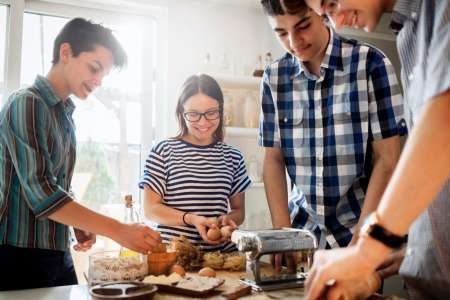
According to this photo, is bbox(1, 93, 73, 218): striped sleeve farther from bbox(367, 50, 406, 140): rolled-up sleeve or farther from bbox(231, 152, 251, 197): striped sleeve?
bbox(367, 50, 406, 140): rolled-up sleeve

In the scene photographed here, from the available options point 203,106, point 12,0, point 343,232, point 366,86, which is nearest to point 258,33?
point 203,106

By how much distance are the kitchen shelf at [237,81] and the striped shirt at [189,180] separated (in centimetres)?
94

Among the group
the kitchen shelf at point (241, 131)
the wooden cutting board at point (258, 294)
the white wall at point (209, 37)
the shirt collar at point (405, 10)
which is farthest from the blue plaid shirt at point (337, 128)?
the white wall at point (209, 37)

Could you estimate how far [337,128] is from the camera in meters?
1.32

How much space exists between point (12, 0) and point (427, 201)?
253 cm

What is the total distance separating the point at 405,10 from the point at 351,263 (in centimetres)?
40

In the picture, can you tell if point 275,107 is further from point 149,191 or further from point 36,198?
point 36,198

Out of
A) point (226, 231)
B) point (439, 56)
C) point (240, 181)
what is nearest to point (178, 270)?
point (226, 231)

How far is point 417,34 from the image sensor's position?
2.18 ft

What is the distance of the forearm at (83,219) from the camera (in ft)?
3.92

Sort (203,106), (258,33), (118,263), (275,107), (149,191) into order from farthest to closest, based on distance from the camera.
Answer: (258,33)
(203,106)
(149,191)
(275,107)
(118,263)

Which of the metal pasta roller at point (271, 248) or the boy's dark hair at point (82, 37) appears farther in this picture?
the boy's dark hair at point (82, 37)

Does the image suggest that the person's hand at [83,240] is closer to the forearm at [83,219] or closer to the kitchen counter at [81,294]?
the forearm at [83,219]

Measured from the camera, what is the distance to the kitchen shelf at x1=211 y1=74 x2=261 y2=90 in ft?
8.57
